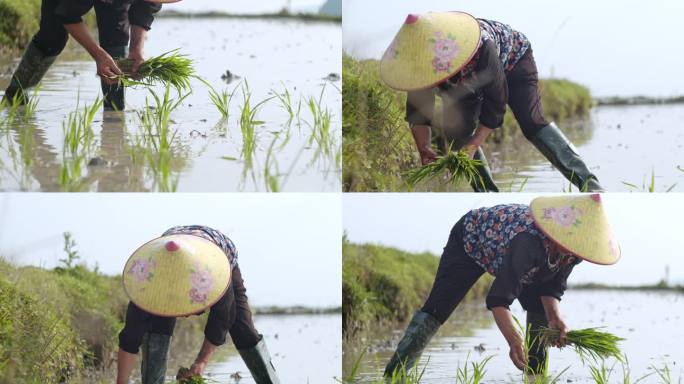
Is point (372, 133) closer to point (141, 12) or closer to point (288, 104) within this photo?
point (288, 104)

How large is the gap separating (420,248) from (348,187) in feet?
1.62

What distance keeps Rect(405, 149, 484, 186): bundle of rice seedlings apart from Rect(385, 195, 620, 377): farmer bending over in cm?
15

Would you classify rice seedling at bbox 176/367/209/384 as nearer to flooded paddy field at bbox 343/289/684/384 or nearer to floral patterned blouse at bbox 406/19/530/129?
flooded paddy field at bbox 343/289/684/384

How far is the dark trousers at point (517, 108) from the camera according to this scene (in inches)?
204

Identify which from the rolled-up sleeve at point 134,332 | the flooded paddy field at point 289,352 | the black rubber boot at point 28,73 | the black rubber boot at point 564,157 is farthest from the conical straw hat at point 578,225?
the black rubber boot at point 28,73

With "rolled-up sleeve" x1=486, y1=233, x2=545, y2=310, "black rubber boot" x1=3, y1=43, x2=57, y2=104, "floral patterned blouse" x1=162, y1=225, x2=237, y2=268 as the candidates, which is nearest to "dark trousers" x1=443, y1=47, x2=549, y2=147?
"rolled-up sleeve" x1=486, y1=233, x2=545, y2=310

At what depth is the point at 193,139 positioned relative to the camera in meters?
5.60

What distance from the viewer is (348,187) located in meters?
5.43

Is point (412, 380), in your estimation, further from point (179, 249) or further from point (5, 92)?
point (5, 92)

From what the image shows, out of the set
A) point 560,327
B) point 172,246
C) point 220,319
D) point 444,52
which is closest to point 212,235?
point 172,246

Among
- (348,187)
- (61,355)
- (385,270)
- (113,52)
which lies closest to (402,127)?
(348,187)

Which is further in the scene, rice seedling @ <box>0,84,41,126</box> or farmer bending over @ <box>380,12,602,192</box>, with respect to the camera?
rice seedling @ <box>0,84,41,126</box>

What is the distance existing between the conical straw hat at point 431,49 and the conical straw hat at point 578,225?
0.64m

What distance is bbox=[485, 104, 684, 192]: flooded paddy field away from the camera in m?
5.58
